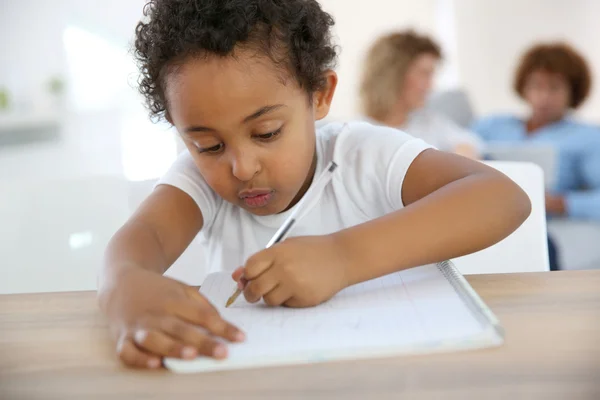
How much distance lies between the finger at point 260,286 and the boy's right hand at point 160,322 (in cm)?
6

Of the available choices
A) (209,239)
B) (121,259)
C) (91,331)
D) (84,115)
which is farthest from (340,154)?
(84,115)

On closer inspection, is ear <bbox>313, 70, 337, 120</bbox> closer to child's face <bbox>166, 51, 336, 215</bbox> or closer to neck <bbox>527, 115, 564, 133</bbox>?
child's face <bbox>166, 51, 336, 215</bbox>

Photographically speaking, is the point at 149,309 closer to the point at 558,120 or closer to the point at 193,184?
the point at 193,184

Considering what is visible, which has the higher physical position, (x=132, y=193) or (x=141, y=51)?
(x=141, y=51)

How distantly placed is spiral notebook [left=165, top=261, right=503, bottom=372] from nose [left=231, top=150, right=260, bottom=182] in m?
0.16

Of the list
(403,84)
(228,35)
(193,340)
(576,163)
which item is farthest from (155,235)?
(576,163)

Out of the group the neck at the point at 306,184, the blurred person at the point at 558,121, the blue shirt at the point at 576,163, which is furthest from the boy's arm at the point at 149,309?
the blurred person at the point at 558,121

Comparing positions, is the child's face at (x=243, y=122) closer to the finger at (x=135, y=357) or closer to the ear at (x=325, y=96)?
the ear at (x=325, y=96)

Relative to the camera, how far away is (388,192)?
0.95m

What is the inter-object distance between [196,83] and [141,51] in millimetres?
184

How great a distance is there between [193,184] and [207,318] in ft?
1.54

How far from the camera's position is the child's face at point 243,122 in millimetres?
783

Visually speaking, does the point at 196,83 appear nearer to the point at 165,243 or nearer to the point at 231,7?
the point at 231,7

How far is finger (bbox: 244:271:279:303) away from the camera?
0.62 metres
